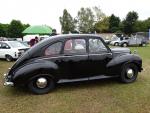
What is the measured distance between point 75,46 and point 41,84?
155 centimetres

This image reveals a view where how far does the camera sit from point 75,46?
27.3 feet

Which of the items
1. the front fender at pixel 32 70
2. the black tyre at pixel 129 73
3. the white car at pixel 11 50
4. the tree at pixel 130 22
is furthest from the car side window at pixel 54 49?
the tree at pixel 130 22

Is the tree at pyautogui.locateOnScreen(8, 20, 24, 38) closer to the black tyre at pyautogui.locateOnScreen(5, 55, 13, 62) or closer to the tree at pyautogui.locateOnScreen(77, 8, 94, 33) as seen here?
the tree at pyautogui.locateOnScreen(77, 8, 94, 33)

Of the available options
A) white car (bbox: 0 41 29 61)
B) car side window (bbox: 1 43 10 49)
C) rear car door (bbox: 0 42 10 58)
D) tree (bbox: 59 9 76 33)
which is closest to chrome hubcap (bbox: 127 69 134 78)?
white car (bbox: 0 41 29 61)

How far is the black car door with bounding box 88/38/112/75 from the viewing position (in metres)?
8.41

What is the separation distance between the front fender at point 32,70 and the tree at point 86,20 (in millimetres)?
57249

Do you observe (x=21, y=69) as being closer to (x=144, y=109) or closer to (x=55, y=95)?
(x=55, y=95)

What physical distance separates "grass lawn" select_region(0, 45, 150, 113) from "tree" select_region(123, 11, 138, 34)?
61064mm

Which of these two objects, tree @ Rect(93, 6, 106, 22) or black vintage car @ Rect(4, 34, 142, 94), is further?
tree @ Rect(93, 6, 106, 22)

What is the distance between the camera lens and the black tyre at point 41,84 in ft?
25.7

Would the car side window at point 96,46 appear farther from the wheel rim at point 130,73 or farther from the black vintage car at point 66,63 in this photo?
the wheel rim at point 130,73

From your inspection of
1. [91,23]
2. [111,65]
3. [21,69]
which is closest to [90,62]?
[111,65]

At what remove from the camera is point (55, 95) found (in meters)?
7.73

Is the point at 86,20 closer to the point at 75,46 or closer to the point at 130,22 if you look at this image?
the point at 130,22
